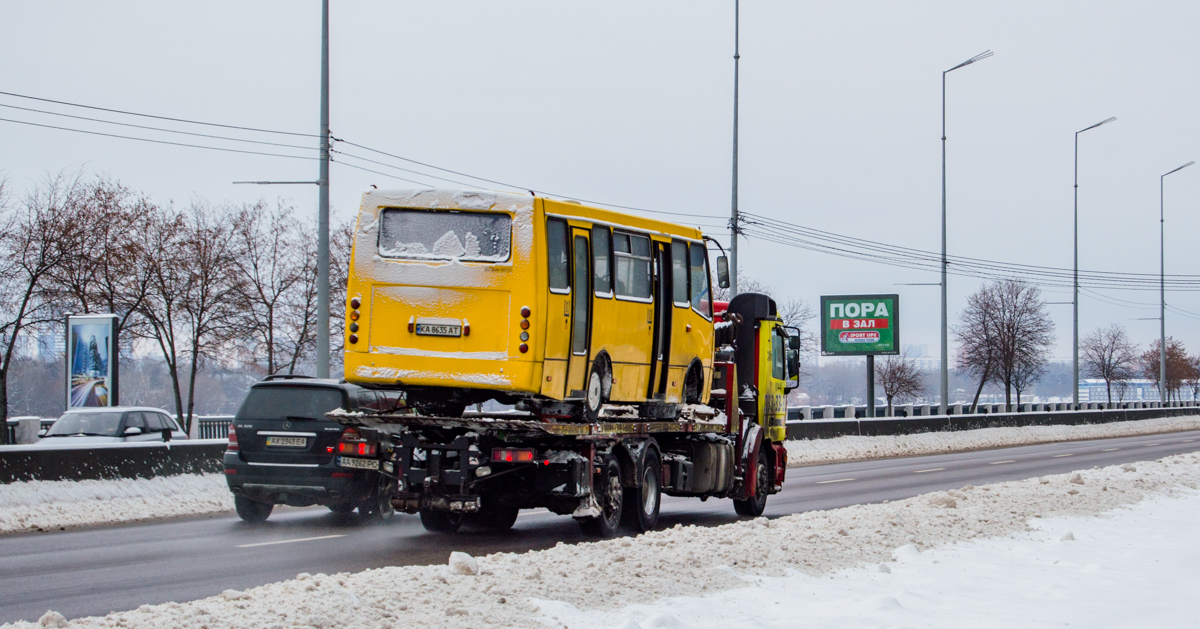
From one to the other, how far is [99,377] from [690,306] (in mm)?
16370

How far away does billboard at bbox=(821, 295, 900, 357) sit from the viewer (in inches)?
1933

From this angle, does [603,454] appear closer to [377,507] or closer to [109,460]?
[377,507]

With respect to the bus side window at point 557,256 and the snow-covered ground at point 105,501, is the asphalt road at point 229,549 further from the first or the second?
the bus side window at point 557,256

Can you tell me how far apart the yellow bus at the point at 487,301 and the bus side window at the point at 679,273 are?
3.87 feet

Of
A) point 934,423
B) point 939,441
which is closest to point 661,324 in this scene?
point 939,441

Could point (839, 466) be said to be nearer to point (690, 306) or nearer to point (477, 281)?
point (690, 306)

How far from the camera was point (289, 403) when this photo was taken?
15570 millimetres

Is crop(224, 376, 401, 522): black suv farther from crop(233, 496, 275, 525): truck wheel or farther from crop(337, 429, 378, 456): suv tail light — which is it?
crop(337, 429, 378, 456): suv tail light

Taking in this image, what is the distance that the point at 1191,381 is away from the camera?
5207 inches

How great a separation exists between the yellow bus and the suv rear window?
7.07 ft

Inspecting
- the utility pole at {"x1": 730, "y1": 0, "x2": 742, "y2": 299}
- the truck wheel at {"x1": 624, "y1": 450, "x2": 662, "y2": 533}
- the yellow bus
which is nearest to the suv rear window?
the yellow bus

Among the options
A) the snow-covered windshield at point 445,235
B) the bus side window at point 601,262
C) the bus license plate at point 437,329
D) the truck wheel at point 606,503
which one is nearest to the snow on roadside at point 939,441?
the truck wheel at point 606,503

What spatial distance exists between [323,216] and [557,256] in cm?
940

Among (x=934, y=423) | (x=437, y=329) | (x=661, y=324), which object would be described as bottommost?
(x=934, y=423)
